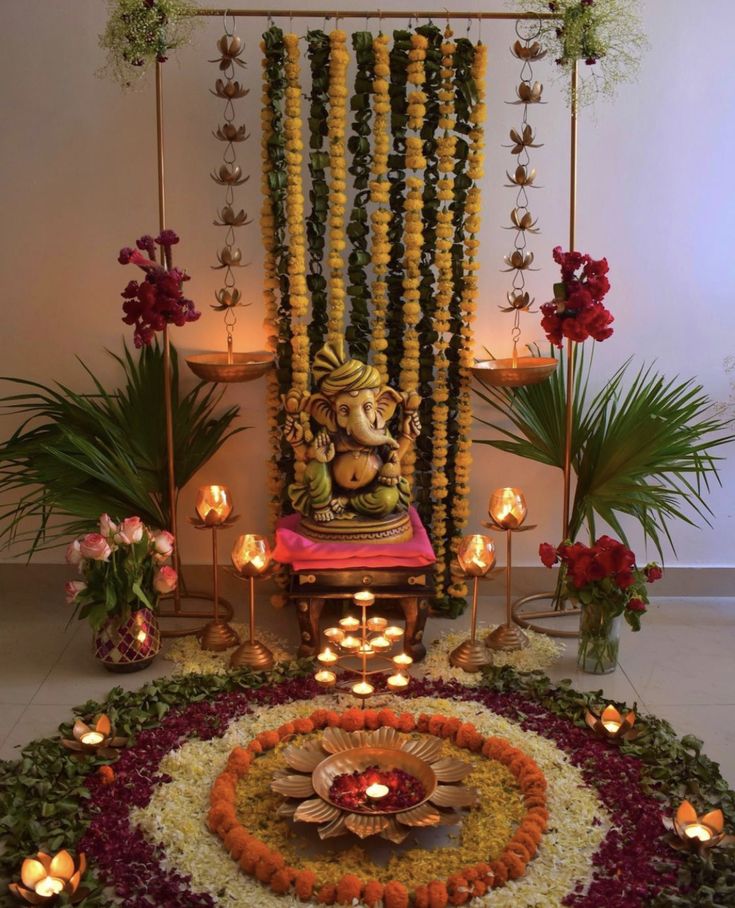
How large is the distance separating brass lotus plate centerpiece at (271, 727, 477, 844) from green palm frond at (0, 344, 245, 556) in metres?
1.52

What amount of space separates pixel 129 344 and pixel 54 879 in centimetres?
264

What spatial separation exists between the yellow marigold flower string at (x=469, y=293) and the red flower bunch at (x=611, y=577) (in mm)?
720

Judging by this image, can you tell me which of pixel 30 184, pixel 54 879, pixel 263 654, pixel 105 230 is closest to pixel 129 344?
pixel 105 230

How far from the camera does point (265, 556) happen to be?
413cm

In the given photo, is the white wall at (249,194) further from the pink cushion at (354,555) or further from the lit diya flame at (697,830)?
the lit diya flame at (697,830)

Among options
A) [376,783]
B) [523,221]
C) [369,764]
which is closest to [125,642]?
[369,764]

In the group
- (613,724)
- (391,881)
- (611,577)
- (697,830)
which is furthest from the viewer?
Answer: (611,577)

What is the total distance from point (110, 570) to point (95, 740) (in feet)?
2.46

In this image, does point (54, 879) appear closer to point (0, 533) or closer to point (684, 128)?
point (0, 533)

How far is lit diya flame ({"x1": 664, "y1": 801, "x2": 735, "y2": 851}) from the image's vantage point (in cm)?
294

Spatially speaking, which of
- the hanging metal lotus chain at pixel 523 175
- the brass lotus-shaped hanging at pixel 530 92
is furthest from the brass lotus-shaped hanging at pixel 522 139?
the brass lotus-shaped hanging at pixel 530 92

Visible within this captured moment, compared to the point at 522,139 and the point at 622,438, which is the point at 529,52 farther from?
the point at 622,438

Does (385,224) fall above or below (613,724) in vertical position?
above

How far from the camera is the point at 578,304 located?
4262 mm
